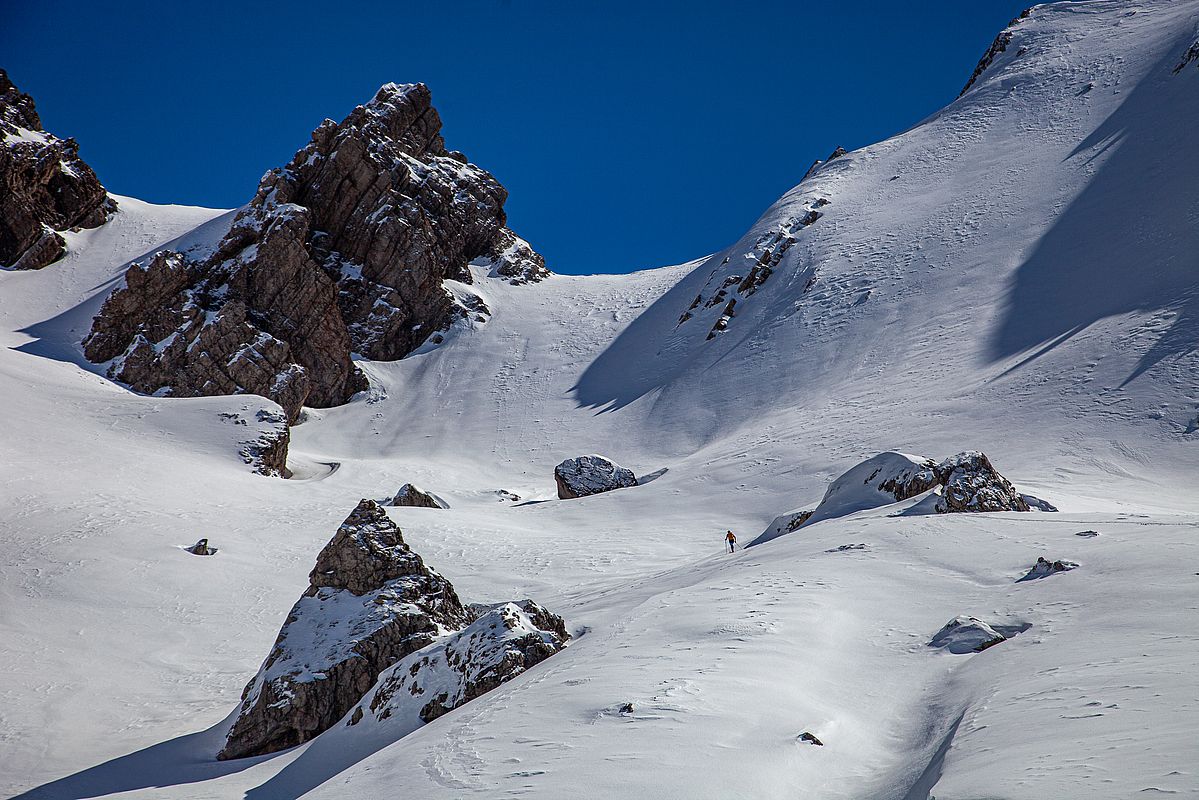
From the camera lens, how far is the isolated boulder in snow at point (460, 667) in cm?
1150

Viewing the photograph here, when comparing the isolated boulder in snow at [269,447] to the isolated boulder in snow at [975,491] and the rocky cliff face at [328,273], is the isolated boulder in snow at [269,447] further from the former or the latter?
the isolated boulder in snow at [975,491]

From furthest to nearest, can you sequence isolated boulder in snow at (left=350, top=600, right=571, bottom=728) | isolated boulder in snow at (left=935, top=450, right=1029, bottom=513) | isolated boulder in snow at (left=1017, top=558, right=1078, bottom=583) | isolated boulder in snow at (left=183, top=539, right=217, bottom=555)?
isolated boulder in snow at (left=183, top=539, right=217, bottom=555)
isolated boulder in snow at (left=935, top=450, right=1029, bottom=513)
isolated boulder in snow at (left=1017, top=558, right=1078, bottom=583)
isolated boulder in snow at (left=350, top=600, right=571, bottom=728)

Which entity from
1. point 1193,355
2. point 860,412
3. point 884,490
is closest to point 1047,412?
point 1193,355

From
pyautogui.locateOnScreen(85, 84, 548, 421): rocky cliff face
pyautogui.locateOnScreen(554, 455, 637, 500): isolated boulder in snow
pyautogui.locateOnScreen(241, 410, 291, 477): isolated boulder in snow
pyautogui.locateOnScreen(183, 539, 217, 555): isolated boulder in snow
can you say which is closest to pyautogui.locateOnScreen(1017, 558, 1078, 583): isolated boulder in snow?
pyautogui.locateOnScreen(183, 539, 217, 555): isolated boulder in snow

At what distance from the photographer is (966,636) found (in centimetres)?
959

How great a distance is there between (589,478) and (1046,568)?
28.5 metres

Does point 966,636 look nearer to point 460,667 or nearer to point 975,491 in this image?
point 460,667

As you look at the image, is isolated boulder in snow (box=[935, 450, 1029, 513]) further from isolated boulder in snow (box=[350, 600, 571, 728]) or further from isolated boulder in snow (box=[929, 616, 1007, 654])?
isolated boulder in snow (box=[350, 600, 571, 728])

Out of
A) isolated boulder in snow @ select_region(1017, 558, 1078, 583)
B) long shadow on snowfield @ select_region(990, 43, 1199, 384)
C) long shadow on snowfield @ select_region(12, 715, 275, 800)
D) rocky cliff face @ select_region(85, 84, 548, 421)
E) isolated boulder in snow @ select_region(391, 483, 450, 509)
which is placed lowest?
long shadow on snowfield @ select_region(12, 715, 275, 800)

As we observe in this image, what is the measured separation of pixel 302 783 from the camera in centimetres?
1109

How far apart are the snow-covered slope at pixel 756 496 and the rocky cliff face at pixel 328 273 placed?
12.2 ft

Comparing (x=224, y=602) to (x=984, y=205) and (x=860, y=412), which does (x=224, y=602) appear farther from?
(x=984, y=205)

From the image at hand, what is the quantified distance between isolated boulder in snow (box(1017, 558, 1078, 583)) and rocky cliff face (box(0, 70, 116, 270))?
80.5m

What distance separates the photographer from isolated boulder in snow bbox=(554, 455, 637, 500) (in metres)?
39.1
